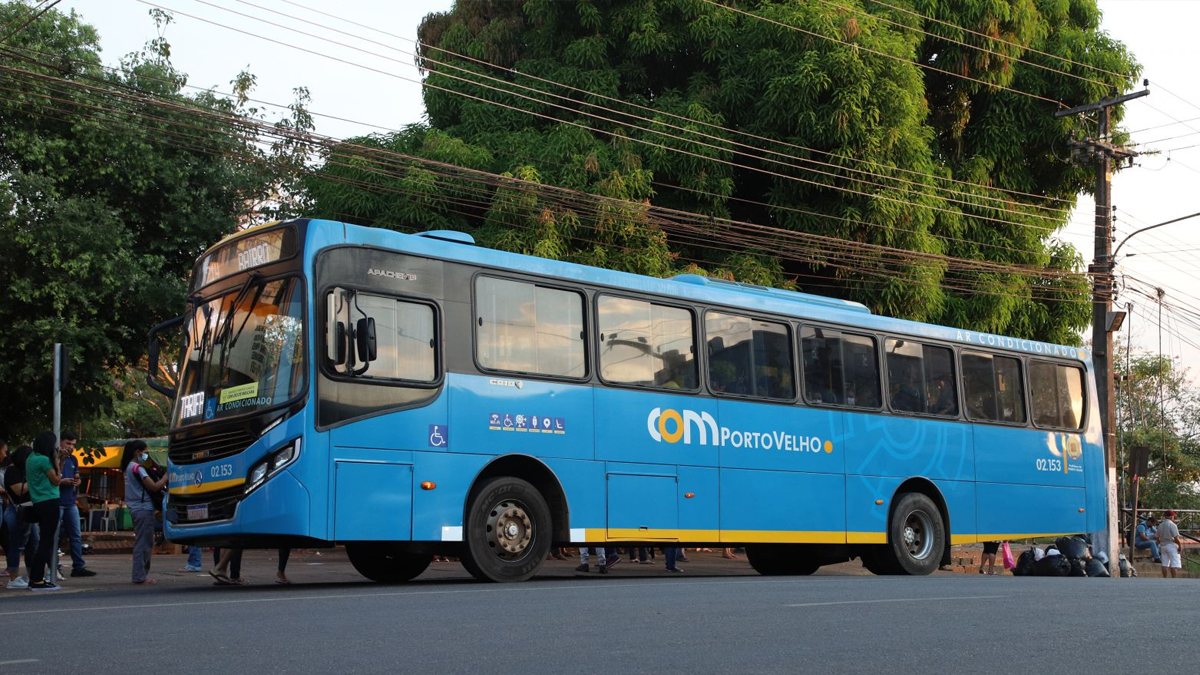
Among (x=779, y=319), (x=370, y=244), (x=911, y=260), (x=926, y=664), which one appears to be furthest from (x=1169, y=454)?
(x=926, y=664)

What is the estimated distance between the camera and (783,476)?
637 inches

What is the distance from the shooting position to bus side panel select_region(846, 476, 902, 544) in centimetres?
1700

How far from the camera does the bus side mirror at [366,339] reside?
12.1m

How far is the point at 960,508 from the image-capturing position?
18.5 metres

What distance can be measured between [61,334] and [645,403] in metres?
11.7

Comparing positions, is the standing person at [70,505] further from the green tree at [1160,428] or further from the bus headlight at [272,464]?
the green tree at [1160,428]

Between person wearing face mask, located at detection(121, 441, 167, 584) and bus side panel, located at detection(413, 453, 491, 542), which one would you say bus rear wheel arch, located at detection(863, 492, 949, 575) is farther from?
person wearing face mask, located at detection(121, 441, 167, 584)

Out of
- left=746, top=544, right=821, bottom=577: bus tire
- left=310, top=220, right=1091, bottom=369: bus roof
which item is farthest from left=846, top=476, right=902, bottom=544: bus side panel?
left=310, top=220, right=1091, bottom=369: bus roof

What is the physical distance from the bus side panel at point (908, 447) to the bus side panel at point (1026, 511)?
62 centimetres

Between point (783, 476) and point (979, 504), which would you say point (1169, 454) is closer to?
point (979, 504)

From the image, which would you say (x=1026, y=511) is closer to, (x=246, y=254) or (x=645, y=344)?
(x=645, y=344)

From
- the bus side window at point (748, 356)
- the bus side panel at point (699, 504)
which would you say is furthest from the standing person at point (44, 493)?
the bus side window at point (748, 356)

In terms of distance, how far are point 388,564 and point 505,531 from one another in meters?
2.09

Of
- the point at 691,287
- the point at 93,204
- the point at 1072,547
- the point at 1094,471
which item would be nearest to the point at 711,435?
the point at 691,287
